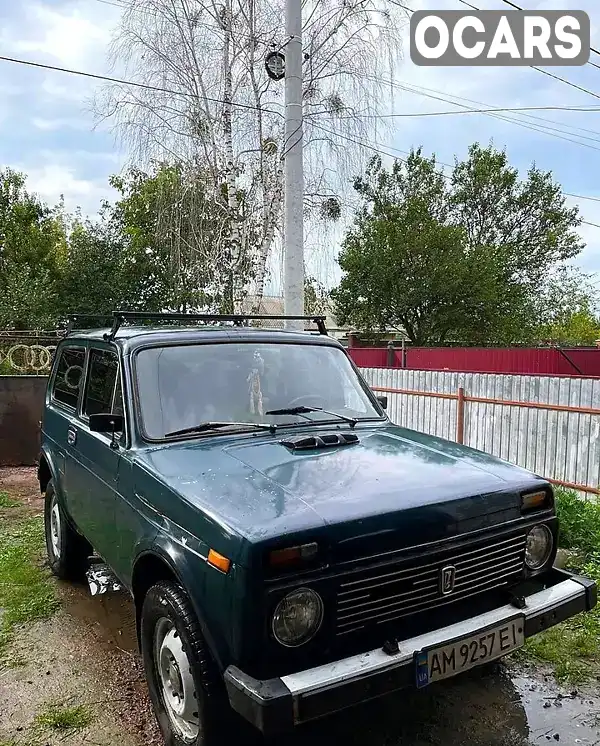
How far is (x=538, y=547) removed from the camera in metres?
3.02

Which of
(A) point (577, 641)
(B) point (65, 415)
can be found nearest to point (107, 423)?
(B) point (65, 415)

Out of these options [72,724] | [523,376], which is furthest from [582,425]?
[72,724]

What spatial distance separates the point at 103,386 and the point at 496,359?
13854 mm

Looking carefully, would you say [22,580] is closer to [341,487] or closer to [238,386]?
[238,386]

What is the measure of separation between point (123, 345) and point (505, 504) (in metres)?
2.26

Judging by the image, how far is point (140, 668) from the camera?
3.62m

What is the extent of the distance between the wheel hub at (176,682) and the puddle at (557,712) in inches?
62.3

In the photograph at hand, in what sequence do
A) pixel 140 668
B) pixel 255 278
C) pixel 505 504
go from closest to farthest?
1. pixel 505 504
2. pixel 140 668
3. pixel 255 278

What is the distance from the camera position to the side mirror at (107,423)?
333cm

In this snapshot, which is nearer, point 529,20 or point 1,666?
point 1,666

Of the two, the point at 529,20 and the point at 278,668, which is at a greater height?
the point at 529,20

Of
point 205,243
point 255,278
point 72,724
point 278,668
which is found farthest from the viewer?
point 205,243

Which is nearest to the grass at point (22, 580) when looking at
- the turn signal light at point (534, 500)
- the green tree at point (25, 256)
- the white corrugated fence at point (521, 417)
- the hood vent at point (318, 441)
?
the hood vent at point (318, 441)

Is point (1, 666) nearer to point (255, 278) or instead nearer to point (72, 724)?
point (72, 724)
